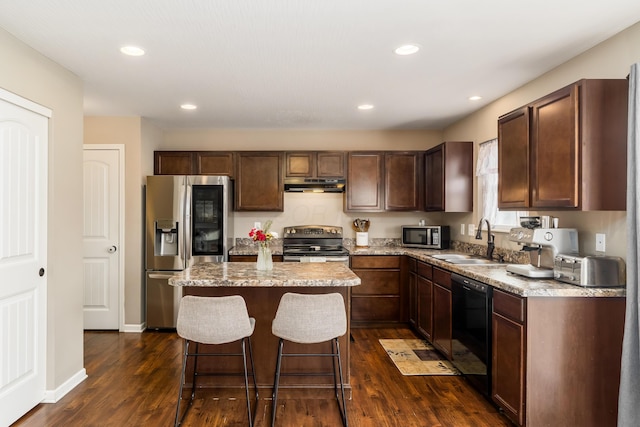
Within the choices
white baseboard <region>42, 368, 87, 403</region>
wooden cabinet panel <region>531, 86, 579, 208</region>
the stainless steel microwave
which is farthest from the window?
white baseboard <region>42, 368, 87, 403</region>

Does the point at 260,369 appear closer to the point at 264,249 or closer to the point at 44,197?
the point at 264,249

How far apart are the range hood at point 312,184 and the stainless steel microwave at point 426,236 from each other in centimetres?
106

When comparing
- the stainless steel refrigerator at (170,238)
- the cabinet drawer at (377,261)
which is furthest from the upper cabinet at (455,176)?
the stainless steel refrigerator at (170,238)

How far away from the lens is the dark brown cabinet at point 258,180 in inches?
198

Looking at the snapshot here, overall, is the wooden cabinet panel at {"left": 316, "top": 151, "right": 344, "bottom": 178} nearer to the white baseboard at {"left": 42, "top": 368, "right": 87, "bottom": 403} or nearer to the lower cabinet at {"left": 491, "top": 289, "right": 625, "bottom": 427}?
the lower cabinet at {"left": 491, "top": 289, "right": 625, "bottom": 427}

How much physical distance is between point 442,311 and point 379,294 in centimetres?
118

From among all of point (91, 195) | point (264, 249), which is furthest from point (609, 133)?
point (91, 195)

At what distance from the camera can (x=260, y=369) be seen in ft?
9.78

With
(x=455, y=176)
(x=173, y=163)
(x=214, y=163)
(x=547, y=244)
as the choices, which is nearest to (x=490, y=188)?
(x=455, y=176)

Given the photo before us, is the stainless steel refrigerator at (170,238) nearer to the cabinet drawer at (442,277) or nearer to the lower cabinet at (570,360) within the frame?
the cabinet drawer at (442,277)

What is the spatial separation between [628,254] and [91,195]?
491cm

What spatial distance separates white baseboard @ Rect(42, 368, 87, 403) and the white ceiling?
2415 mm

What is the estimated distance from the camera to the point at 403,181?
5.10 metres

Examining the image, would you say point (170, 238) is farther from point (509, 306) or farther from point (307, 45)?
point (509, 306)
